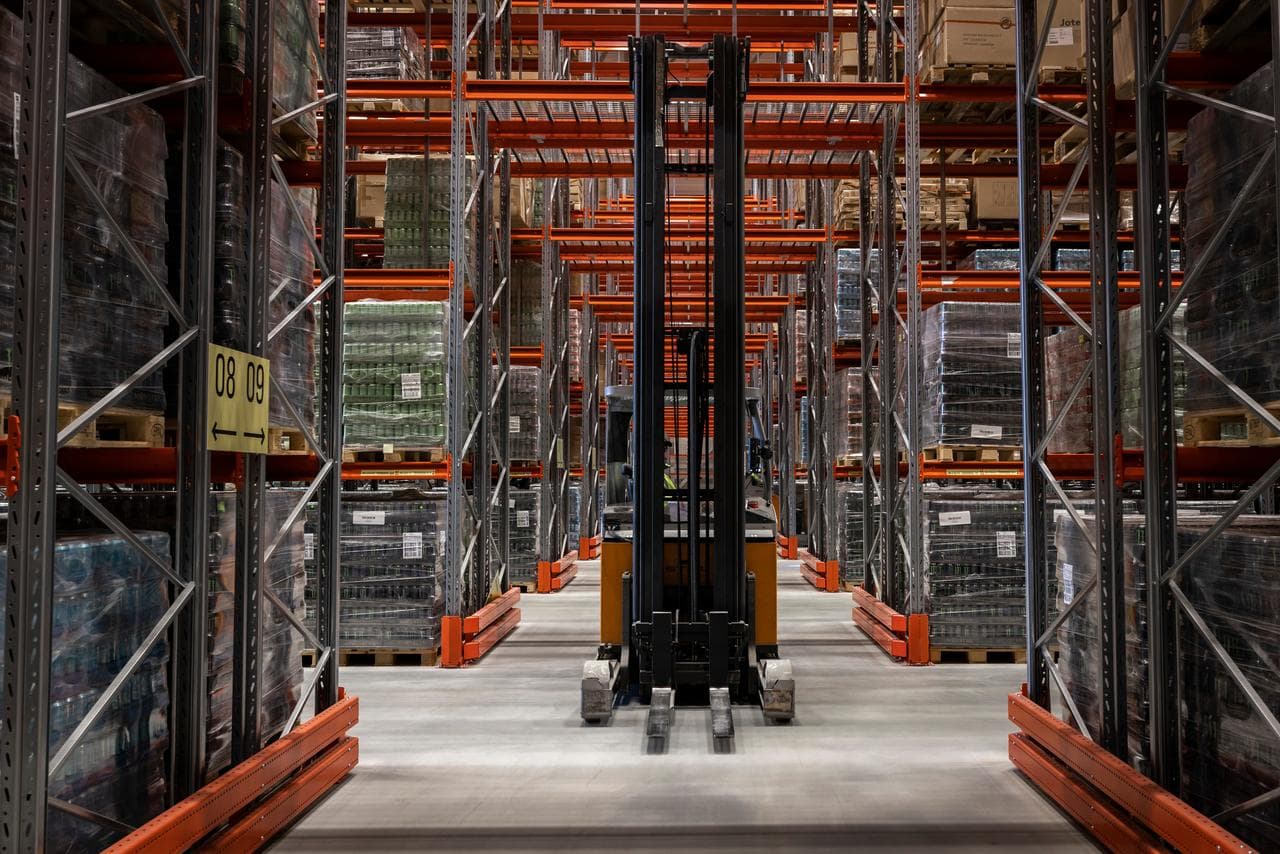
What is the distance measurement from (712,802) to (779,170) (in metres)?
7.33

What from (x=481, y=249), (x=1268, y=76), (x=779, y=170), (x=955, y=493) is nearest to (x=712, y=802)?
(x=1268, y=76)

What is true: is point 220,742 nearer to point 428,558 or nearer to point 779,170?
point 428,558

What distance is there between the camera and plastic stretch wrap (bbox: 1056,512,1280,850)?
134 inches

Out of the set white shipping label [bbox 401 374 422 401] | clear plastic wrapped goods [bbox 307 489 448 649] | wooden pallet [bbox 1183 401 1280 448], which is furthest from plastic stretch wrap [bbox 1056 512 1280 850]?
white shipping label [bbox 401 374 422 401]

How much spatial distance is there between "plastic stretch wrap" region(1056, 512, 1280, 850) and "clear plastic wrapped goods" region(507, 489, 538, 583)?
9.22 meters

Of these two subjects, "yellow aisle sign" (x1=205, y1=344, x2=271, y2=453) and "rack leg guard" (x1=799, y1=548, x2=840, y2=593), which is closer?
"yellow aisle sign" (x1=205, y1=344, x2=271, y2=453)

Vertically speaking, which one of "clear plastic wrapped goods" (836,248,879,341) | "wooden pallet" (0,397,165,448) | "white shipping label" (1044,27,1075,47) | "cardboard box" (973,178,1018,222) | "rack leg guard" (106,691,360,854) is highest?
"white shipping label" (1044,27,1075,47)

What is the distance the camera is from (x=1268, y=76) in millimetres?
3609

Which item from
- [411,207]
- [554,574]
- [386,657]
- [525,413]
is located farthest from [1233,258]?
[554,574]

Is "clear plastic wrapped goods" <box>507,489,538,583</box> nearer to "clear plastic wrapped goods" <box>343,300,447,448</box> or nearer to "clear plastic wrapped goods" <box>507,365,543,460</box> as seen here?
"clear plastic wrapped goods" <box>507,365,543,460</box>

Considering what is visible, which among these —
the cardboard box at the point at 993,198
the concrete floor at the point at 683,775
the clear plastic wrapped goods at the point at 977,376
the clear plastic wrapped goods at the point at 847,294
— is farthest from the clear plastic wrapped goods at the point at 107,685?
the cardboard box at the point at 993,198

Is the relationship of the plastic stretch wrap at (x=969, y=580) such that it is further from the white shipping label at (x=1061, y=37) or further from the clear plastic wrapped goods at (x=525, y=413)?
the clear plastic wrapped goods at (x=525, y=413)

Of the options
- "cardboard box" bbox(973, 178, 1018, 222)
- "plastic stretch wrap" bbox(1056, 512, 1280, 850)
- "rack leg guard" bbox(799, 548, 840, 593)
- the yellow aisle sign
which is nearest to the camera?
"plastic stretch wrap" bbox(1056, 512, 1280, 850)

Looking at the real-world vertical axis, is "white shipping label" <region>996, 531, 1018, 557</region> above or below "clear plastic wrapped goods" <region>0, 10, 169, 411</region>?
below
